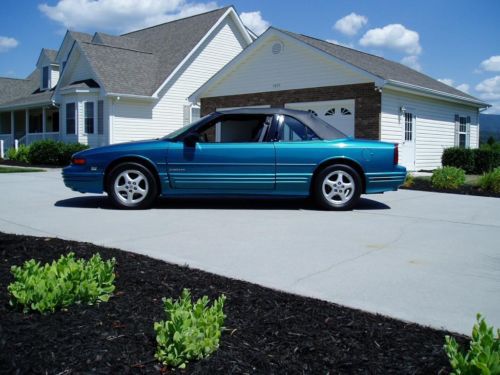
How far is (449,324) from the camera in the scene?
319 cm

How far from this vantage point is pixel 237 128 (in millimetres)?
8227

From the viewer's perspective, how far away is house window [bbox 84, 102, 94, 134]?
2405 centimetres

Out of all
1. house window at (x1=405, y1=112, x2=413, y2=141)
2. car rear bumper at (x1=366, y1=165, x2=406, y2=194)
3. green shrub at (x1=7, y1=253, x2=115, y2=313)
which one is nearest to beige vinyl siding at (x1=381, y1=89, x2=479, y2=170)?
house window at (x1=405, y1=112, x2=413, y2=141)

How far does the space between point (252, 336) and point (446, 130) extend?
18.7 m

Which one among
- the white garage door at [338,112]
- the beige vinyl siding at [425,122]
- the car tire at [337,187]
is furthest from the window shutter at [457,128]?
the car tire at [337,187]

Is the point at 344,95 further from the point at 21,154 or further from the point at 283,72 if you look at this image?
the point at 21,154

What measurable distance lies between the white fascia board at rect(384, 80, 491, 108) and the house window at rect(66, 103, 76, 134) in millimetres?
15813

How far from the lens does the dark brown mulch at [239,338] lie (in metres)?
2.53

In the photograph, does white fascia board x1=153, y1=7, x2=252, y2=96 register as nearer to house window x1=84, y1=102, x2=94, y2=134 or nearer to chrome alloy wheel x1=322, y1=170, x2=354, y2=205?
house window x1=84, y1=102, x2=94, y2=134

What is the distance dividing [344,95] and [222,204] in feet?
29.8

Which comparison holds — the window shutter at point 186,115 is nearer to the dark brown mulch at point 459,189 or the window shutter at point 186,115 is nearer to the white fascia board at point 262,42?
the white fascia board at point 262,42

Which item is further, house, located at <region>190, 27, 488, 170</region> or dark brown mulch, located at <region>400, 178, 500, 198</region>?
house, located at <region>190, 27, 488, 170</region>

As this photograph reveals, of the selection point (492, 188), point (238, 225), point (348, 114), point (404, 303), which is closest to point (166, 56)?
point (348, 114)

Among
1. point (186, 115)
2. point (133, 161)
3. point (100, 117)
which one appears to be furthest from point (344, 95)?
point (100, 117)
